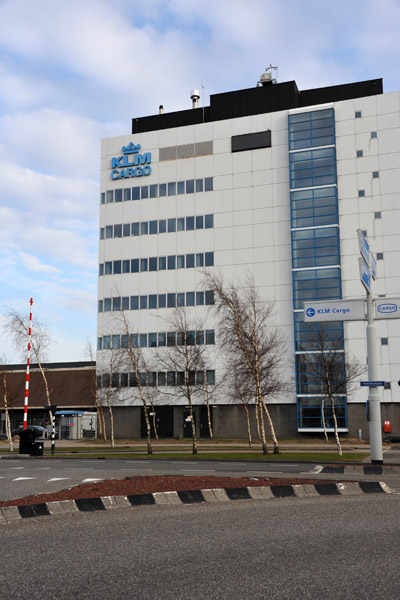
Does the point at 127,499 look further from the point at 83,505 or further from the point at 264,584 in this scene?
the point at 264,584

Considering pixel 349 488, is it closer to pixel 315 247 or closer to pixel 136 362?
pixel 136 362

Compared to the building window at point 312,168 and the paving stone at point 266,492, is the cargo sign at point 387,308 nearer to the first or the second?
the paving stone at point 266,492

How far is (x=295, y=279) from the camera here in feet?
176

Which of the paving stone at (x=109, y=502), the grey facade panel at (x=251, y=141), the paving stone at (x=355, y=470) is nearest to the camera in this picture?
the paving stone at (x=109, y=502)

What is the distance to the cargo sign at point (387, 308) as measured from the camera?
22.9 meters

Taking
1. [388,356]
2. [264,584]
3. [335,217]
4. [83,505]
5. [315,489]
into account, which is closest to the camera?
[264,584]

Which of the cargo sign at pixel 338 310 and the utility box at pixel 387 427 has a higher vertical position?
the cargo sign at pixel 338 310

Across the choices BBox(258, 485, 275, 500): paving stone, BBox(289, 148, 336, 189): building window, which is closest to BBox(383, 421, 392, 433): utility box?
BBox(289, 148, 336, 189): building window

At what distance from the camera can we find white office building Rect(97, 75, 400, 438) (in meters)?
51.9

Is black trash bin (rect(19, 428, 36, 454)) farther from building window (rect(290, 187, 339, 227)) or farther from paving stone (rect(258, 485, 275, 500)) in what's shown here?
building window (rect(290, 187, 339, 227))

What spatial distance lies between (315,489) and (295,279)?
137 feet

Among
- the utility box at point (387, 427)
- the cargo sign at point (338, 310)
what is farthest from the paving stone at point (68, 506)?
the utility box at point (387, 427)

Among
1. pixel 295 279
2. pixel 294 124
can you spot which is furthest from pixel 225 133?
pixel 295 279

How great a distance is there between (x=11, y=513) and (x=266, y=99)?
55.8 m
